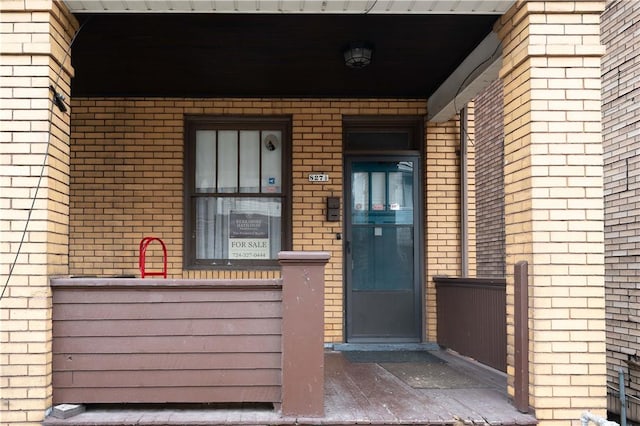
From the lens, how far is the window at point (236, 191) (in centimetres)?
664

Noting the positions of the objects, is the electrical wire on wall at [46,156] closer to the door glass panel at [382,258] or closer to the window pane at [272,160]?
the window pane at [272,160]

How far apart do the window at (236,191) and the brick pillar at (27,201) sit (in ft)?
8.65

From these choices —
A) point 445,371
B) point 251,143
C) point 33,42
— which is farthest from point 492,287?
point 33,42

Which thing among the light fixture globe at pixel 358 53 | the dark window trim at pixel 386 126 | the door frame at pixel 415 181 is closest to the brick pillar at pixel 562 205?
the light fixture globe at pixel 358 53

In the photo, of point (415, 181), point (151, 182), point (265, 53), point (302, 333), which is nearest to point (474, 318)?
point (415, 181)

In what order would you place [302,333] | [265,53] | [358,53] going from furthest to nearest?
[265,53], [358,53], [302,333]

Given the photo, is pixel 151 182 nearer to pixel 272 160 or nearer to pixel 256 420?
pixel 272 160

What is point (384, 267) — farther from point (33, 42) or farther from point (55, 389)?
point (33, 42)

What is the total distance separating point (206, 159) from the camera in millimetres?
6758

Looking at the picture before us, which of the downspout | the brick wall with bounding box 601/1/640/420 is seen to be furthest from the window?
the brick wall with bounding box 601/1/640/420

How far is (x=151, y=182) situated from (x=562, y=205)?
4.58 metres

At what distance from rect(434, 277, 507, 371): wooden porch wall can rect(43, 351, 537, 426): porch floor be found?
0.26 metres

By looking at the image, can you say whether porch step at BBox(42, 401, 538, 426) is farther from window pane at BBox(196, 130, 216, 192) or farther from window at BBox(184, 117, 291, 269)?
window pane at BBox(196, 130, 216, 192)

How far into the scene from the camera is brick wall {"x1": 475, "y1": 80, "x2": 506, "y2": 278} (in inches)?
447
